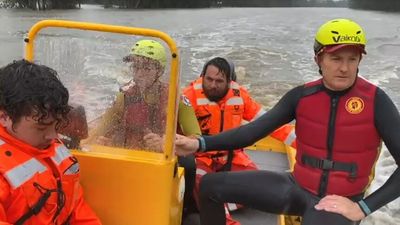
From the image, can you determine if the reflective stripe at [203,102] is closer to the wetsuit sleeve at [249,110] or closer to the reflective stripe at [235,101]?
the reflective stripe at [235,101]

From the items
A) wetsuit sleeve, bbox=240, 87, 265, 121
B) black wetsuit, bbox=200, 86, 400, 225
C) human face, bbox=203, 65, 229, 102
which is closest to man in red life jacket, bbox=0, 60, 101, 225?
black wetsuit, bbox=200, 86, 400, 225

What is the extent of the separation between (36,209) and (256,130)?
1.17 meters

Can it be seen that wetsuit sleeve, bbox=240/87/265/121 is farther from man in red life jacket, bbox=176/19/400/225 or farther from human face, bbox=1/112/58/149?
human face, bbox=1/112/58/149

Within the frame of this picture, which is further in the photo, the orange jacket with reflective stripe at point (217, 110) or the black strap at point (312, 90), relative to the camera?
the orange jacket with reflective stripe at point (217, 110)

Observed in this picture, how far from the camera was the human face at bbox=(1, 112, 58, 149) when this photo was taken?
1769mm

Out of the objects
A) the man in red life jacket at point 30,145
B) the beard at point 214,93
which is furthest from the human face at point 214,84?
the man in red life jacket at point 30,145

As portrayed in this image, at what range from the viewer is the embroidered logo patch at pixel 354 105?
234cm

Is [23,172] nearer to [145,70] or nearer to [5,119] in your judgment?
[5,119]

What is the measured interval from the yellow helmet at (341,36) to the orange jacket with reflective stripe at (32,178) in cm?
121

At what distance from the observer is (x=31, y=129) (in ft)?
5.88

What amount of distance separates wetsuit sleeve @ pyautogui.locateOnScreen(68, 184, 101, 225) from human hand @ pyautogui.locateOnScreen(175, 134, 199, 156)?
503 millimetres

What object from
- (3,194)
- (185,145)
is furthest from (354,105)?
(3,194)

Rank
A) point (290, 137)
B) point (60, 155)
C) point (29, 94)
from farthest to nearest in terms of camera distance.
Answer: point (290, 137) → point (60, 155) → point (29, 94)

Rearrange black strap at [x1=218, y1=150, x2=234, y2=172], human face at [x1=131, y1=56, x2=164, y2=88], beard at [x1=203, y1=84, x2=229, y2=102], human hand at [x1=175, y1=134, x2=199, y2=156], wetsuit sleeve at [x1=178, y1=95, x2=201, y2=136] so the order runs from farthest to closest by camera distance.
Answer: beard at [x1=203, y1=84, x2=229, y2=102]
black strap at [x1=218, y1=150, x2=234, y2=172]
wetsuit sleeve at [x1=178, y1=95, x2=201, y2=136]
human hand at [x1=175, y1=134, x2=199, y2=156]
human face at [x1=131, y1=56, x2=164, y2=88]
